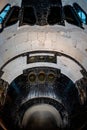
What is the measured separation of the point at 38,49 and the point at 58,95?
11.4 feet

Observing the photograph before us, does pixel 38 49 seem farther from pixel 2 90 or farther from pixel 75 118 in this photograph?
pixel 75 118

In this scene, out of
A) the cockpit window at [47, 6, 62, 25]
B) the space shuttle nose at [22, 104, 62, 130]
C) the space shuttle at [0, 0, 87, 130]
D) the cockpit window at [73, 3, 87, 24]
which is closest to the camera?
the cockpit window at [73, 3, 87, 24]

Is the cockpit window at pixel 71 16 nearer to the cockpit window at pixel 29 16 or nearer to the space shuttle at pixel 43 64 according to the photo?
the space shuttle at pixel 43 64

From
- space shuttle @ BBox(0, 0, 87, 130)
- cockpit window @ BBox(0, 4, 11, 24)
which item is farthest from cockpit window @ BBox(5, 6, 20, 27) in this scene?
cockpit window @ BBox(0, 4, 11, 24)

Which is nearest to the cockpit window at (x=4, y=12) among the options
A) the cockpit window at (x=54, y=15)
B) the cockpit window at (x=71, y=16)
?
the cockpit window at (x=54, y=15)

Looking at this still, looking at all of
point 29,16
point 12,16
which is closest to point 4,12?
point 12,16

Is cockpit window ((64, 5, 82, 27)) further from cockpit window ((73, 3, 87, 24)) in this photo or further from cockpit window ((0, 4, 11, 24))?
cockpit window ((0, 4, 11, 24))

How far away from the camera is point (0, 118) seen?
14961 mm

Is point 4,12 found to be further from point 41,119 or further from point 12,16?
point 41,119

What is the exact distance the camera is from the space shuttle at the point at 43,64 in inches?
443

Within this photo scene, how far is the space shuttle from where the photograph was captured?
Answer: 36.9 ft

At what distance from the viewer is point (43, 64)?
1466cm

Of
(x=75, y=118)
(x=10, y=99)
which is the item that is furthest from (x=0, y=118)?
(x=75, y=118)

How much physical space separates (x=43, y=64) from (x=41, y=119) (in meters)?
2.54
